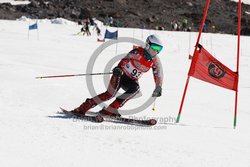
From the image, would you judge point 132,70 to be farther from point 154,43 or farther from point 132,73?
point 154,43

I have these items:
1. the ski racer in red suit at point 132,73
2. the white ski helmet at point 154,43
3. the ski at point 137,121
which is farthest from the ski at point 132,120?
the white ski helmet at point 154,43

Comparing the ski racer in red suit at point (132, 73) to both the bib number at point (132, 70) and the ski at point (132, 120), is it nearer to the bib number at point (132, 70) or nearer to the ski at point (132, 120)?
the bib number at point (132, 70)

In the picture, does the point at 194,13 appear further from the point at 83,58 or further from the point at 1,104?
the point at 1,104

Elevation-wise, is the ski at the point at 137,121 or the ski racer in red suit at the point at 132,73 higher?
the ski racer in red suit at the point at 132,73

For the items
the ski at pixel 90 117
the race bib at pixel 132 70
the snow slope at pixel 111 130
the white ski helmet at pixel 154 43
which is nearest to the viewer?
the snow slope at pixel 111 130

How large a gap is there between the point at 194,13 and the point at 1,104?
55472 mm

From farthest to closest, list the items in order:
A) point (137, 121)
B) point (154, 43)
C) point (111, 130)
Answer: point (137, 121) < point (154, 43) < point (111, 130)

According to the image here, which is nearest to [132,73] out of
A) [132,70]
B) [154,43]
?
[132,70]

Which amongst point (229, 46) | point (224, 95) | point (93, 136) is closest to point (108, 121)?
point (93, 136)

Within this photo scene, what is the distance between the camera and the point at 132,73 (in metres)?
6.71

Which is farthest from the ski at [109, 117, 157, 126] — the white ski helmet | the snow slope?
the white ski helmet

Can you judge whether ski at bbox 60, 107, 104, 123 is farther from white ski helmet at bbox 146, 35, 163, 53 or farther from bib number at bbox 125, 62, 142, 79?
white ski helmet at bbox 146, 35, 163, 53

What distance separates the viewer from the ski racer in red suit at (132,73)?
6.57m

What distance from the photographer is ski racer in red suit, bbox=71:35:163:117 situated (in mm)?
6574
